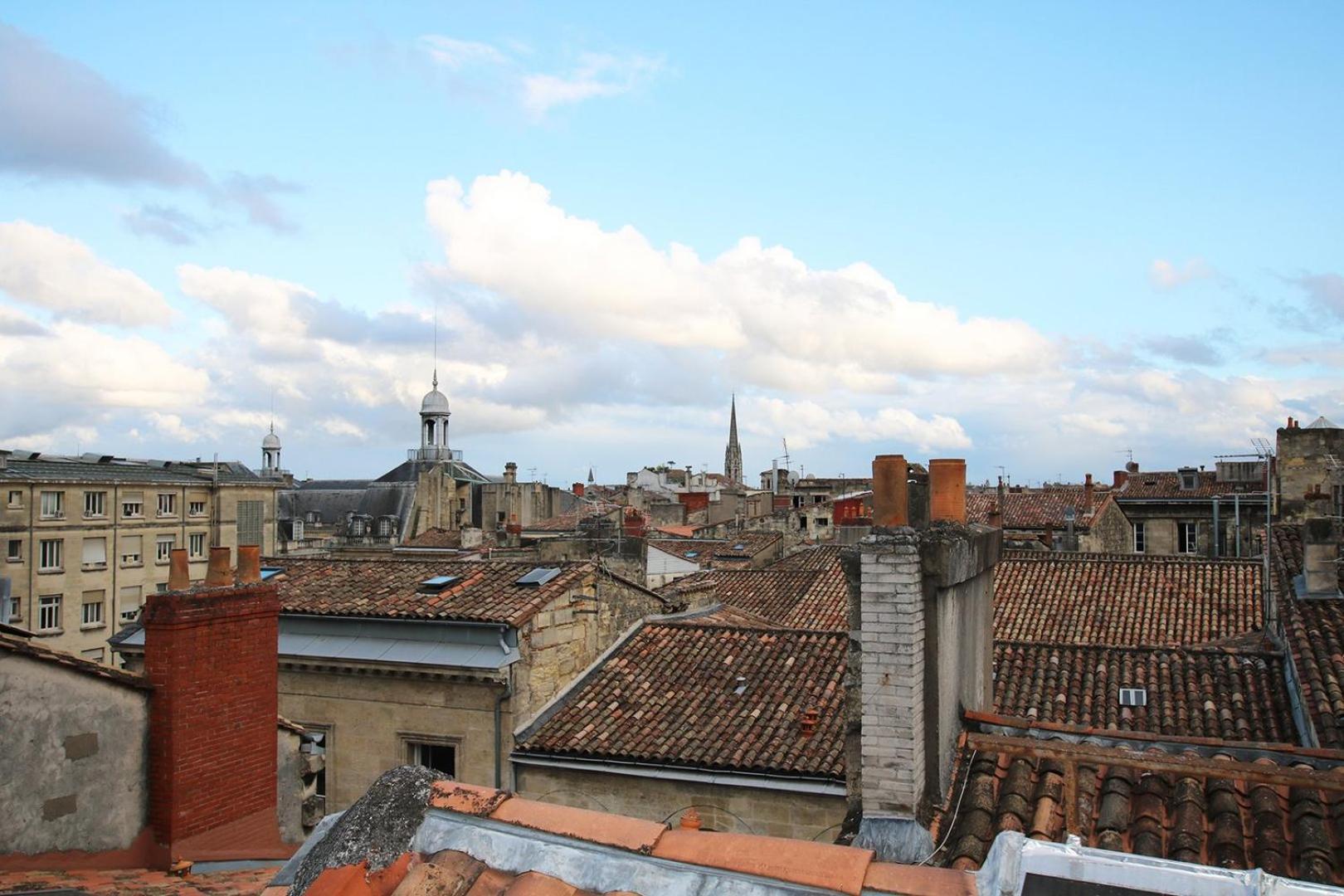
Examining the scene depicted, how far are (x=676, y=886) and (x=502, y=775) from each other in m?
11.7

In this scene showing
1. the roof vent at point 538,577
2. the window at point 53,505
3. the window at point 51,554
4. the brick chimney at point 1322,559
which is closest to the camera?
the brick chimney at point 1322,559

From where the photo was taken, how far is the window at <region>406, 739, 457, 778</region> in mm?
15344

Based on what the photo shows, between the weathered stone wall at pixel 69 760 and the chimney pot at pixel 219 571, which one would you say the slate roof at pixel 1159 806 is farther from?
the chimney pot at pixel 219 571

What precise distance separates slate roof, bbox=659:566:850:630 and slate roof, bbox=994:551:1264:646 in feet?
12.5

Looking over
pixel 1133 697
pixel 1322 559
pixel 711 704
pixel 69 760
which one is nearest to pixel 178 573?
pixel 69 760

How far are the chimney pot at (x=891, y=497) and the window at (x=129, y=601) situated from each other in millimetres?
45493

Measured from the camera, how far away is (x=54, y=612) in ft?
139

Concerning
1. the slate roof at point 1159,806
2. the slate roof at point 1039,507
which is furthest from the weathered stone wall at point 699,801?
the slate roof at point 1039,507

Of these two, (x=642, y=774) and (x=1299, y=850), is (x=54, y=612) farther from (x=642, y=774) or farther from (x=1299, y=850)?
(x=1299, y=850)

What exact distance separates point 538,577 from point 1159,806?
12206 mm

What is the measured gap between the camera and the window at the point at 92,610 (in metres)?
43.6

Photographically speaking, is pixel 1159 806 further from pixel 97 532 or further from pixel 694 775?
pixel 97 532

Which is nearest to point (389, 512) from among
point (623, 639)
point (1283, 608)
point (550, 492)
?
point (550, 492)

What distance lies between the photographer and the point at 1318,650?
486 inches
